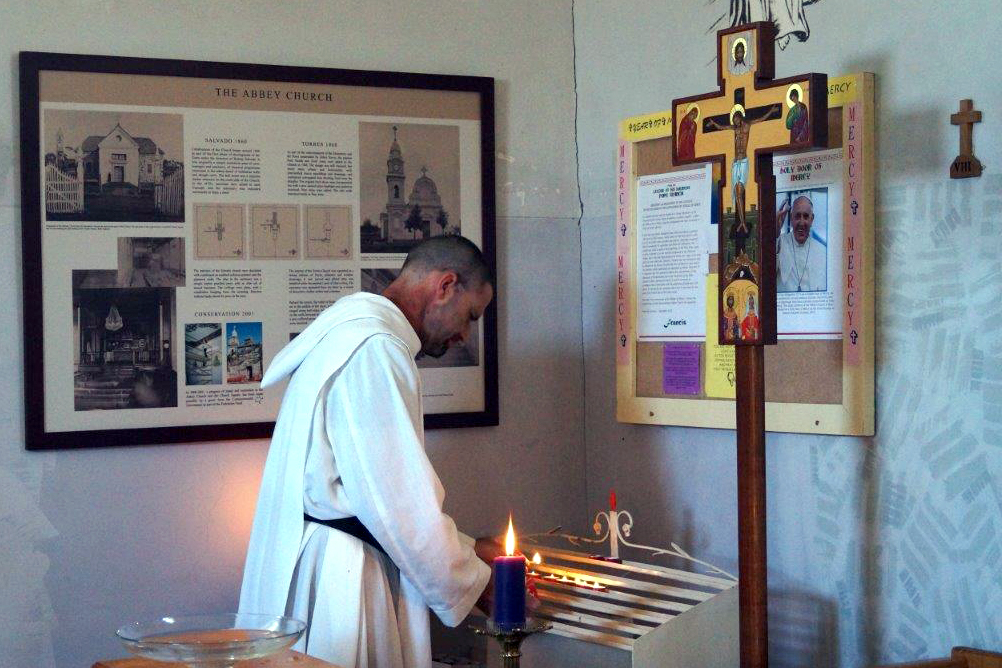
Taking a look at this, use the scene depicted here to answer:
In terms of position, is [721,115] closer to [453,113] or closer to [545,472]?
[453,113]

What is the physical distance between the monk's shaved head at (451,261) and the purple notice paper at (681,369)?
676mm

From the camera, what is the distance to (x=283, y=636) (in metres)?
1.99

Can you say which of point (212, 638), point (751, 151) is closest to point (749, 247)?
point (751, 151)

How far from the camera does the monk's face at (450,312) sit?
117 inches

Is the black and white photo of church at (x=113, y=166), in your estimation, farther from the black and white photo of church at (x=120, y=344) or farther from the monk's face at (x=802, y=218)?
the monk's face at (x=802, y=218)

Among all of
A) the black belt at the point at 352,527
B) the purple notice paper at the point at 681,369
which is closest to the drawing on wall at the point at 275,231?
the black belt at the point at 352,527

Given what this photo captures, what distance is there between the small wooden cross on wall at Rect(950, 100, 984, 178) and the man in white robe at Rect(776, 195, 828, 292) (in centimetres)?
41

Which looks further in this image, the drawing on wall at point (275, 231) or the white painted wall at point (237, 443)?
the drawing on wall at point (275, 231)

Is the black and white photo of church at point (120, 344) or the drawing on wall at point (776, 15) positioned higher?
the drawing on wall at point (776, 15)

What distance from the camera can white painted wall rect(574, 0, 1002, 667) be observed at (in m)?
2.54

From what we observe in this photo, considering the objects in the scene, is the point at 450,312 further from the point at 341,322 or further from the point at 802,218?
the point at 802,218

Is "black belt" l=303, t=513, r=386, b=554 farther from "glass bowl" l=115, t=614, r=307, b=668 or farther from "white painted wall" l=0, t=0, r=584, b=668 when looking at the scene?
"white painted wall" l=0, t=0, r=584, b=668

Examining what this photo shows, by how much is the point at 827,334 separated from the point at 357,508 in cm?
122

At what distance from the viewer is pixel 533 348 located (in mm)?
3756
